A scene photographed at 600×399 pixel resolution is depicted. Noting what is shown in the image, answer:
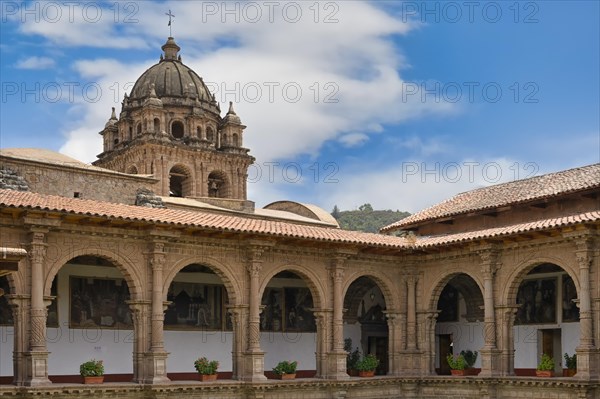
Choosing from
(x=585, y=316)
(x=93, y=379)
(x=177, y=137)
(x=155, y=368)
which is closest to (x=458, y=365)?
(x=585, y=316)

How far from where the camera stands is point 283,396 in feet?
83.5

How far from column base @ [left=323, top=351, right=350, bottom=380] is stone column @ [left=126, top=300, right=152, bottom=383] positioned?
6.12 meters

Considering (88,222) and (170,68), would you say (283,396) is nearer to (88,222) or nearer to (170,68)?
(88,222)

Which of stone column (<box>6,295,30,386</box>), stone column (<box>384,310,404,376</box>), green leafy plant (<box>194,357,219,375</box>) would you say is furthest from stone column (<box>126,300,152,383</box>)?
stone column (<box>384,310,404,376</box>)

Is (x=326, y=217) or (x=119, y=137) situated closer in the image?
(x=326, y=217)

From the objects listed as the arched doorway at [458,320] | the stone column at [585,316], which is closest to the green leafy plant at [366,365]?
A: the arched doorway at [458,320]

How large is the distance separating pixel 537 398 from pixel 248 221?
387 inches

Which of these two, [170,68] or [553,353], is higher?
[170,68]

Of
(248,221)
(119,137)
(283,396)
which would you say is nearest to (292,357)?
(283,396)

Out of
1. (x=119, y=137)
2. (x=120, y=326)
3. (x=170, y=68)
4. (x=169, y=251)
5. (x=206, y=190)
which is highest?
(x=170, y=68)

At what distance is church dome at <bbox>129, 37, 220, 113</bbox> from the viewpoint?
44.7m

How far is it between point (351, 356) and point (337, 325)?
3021 mm

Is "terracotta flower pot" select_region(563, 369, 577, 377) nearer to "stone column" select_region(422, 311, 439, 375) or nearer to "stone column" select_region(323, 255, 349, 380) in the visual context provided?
"stone column" select_region(422, 311, 439, 375)

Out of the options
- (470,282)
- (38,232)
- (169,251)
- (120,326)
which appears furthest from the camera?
(470,282)
